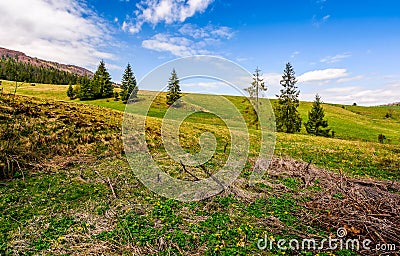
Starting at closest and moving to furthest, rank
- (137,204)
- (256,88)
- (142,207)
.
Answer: (142,207) < (137,204) < (256,88)

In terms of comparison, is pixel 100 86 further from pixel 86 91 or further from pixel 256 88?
pixel 256 88

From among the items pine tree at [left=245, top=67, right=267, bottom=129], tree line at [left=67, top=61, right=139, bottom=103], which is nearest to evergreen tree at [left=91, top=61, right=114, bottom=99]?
tree line at [left=67, top=61, right=139, bottom=103]

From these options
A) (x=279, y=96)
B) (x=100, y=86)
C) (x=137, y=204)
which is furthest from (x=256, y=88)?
(x=100, y=86)

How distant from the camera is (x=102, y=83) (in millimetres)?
64938

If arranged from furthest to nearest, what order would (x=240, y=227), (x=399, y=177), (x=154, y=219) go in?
(x=399, y=177)
(x=154, y=219)
(x=240, y=227)

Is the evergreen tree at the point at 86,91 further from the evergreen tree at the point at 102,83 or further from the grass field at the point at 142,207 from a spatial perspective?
the grass field at the point at 142,207

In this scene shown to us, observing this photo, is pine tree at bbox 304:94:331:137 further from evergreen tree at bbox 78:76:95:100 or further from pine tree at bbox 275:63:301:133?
evergreen tree at bbox 78:76:95:100

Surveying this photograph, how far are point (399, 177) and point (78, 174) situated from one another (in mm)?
16095

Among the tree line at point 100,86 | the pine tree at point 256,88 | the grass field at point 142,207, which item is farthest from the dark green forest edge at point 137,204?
the tree line at point 100,86

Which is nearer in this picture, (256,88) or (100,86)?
(256,88)

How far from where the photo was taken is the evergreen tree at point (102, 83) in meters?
64.0

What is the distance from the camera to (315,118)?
4647 centimetres

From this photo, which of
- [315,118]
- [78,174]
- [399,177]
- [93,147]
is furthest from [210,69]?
[315,118]

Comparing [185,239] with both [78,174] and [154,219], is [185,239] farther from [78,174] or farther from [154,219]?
[78,174]
